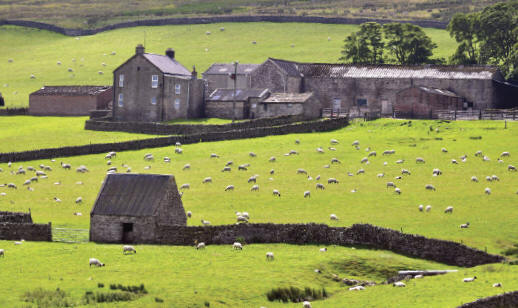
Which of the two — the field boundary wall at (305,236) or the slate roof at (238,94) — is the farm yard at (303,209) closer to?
the field boundary wall at (305,236)

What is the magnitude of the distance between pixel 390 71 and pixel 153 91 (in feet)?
86.7

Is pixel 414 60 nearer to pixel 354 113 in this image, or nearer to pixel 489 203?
pixel 354 113

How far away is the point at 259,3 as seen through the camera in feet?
646

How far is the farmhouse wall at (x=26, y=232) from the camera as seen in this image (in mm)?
49062

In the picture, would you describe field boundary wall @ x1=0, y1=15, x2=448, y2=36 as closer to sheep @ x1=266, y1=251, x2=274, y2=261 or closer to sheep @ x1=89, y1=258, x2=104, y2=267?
sheep @ x1=266, y1=251, x2=274, y2=261

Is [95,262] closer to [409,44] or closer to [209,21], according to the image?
[409,44]

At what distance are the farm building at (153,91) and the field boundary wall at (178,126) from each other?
18.1ft

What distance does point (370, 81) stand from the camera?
10344 centimetres

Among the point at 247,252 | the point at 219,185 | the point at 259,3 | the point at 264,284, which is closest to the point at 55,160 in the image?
the point at 219,185

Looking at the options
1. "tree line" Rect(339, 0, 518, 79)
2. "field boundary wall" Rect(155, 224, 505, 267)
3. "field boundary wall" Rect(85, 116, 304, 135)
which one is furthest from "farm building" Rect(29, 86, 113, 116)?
"field boundary wall" Rect(155, 224, 505, 267)

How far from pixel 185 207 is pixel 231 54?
3255 inches

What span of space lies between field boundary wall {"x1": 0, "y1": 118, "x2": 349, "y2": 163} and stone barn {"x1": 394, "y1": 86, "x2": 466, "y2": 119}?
9.63 meters

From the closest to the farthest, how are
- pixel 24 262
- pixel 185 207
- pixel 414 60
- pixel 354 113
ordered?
pixel 24 262 < pixel 185 207 < pixel 354 113 < pixel 414 60

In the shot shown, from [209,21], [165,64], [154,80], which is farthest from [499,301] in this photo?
[209,21]
